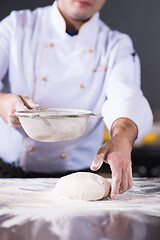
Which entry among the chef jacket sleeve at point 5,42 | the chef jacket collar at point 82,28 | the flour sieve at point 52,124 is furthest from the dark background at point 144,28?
the flour sieve at point 52,124

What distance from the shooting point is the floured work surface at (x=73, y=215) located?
96 cm

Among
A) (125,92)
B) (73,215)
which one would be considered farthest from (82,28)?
(73,215)

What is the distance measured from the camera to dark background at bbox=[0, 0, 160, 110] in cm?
450

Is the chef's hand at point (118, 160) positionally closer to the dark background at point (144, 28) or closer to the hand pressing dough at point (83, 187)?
the hand pressing dough at point (83, 187)

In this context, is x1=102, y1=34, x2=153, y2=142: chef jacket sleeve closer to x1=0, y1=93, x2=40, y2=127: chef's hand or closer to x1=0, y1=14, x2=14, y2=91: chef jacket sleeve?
x1=0, y1=93, x2=40, y2=127: chef's hand

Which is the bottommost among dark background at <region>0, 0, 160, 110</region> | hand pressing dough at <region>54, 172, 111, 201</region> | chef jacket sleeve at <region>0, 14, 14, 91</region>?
hand pressing dough at <region>54, 172, 111, 201</region>

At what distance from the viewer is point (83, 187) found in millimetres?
1370

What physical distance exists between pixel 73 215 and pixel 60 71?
1.13 metres

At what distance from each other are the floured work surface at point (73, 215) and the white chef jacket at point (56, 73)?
1.67ft

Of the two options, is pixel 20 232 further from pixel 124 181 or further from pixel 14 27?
pixel 14 27

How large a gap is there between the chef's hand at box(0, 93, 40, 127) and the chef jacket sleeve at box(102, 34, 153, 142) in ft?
1.50

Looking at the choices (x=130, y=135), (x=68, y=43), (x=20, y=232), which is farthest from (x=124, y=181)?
(x=68, y=43)

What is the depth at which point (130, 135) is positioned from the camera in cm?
153

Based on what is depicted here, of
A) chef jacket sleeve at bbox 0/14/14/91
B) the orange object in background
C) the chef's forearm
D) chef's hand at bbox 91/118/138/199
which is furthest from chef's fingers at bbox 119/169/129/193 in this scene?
the orange object in background
